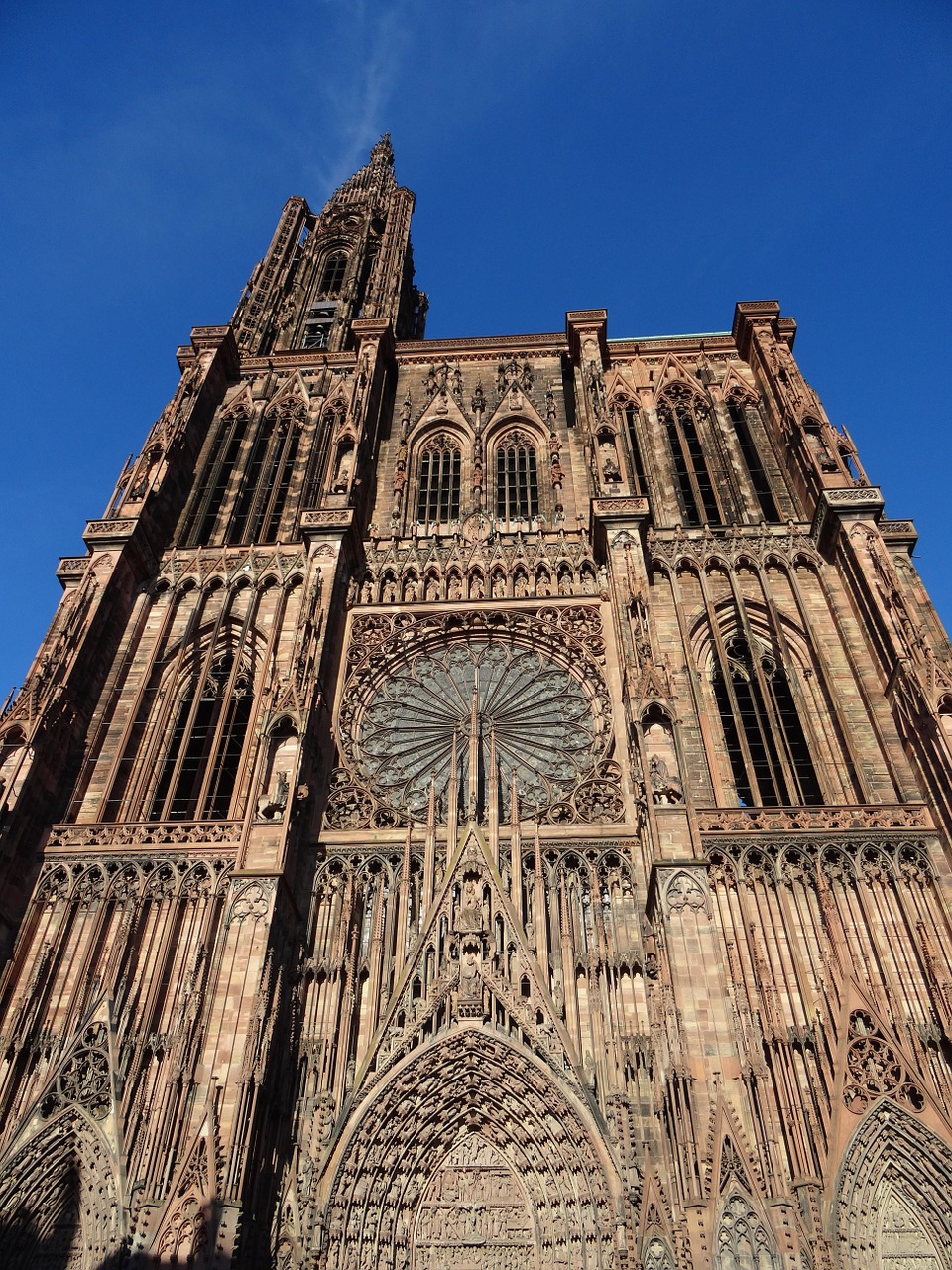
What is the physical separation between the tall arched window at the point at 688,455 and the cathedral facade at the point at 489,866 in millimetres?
129

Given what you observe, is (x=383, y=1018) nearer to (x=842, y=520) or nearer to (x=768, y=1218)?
(x=768, y=1218)

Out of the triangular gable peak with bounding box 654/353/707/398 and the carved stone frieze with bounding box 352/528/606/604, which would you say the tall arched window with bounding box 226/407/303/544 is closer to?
the carved stone frieze with bounding box 352/528/606/604

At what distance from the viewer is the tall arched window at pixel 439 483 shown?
25.3 meters

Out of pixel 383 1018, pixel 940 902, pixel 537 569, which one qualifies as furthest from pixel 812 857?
pixel 537 569

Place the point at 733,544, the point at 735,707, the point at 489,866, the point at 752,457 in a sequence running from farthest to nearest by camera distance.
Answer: the point at 752,457 → the point at 733,544 → the point at 735,707 → the point at 489,866

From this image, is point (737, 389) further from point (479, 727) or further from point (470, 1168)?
point (470, 1168)

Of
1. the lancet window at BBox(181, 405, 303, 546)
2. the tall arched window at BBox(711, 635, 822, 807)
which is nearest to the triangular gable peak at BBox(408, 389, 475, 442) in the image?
the lancet window at BBox(181, 405, 303, 546)

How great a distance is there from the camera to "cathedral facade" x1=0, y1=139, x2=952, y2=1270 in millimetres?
13430

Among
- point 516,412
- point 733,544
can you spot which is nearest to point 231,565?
point 516,412

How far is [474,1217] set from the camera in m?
14.0

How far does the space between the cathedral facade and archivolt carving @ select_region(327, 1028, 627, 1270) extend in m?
0.05

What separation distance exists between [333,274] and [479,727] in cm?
2430

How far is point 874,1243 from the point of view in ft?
42.6

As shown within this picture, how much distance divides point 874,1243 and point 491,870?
7.47 m
